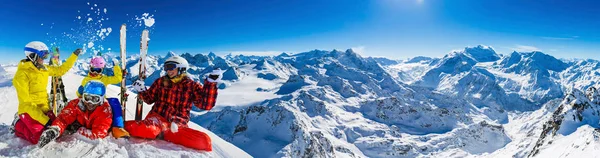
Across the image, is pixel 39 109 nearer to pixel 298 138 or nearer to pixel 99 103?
pixel 99 103

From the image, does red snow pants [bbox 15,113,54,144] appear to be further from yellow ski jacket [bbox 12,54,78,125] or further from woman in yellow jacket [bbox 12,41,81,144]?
yellow ski jacket [bbox 12,54,78,125]

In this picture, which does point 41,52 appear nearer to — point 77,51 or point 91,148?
point 77,51

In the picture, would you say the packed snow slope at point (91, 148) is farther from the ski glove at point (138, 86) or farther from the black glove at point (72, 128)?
the ski glove at point (138, 86)

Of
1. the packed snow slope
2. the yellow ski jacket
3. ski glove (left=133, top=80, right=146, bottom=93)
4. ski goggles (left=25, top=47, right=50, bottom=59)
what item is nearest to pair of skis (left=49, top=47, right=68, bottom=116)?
the yellow ski jacket

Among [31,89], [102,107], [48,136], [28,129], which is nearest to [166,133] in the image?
[102,107]

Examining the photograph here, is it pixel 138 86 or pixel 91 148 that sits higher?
pixel 138 86

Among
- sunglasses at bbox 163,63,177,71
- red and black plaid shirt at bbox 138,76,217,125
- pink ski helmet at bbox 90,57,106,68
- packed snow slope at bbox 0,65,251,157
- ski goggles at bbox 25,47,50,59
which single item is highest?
ski goggles at bbox 25,47,50,59

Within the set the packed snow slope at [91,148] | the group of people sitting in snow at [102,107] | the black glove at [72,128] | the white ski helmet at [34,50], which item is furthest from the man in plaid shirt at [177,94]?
the white ski helmet at [34,50]

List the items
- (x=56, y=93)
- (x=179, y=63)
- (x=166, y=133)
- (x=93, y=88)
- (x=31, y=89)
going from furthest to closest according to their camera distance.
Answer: (x=56, y=93), (x=179, y=63), (x=31, y=89), (x=166, y=133), (x=93, y=88)

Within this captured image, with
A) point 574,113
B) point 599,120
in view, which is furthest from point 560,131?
point 599,120
